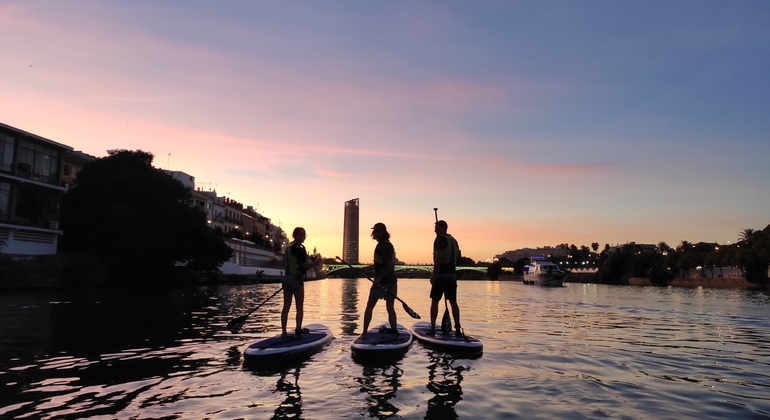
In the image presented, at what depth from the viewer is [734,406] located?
800 centimetres

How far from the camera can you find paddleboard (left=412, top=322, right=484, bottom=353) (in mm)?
12281

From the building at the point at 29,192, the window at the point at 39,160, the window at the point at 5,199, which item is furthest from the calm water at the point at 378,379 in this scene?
the window at the point at 39,160

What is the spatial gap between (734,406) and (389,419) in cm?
565

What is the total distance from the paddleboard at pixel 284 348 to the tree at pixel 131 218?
44682 millimetres

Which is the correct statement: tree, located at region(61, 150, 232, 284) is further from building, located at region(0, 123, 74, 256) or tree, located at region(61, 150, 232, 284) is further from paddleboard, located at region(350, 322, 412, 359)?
paddleboard, located at region(350, 322, 412, 359)

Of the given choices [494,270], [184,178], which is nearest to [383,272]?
[184,178]

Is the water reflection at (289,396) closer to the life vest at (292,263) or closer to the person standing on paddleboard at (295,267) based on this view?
the person standing on paddleboard at (295,267)

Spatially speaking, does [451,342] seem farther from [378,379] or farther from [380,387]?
[380,387]

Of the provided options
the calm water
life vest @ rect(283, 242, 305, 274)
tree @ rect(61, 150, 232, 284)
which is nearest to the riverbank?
tree @ rect(61, 150, 232, 284)

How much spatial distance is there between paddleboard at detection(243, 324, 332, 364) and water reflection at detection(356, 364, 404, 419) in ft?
5.41

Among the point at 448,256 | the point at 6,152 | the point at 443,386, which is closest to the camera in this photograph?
the point at 443,386

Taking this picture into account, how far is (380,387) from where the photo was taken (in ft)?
29.4

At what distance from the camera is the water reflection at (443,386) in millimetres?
7504

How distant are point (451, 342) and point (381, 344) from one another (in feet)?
6.18
